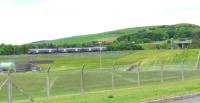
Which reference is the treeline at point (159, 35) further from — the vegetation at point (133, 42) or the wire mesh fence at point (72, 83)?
the wire mesh fence at point (72, 83)

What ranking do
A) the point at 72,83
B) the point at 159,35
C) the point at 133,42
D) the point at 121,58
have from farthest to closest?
1. the point at 159,35
2. the point at 133,42
3. the point at 121,58
4. the point at 72,83

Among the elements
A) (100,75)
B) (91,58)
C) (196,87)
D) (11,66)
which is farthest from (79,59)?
(11,66)

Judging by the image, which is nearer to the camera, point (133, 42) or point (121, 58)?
point (121, 58)

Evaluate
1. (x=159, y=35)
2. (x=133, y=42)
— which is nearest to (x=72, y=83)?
(x=133, y=42)

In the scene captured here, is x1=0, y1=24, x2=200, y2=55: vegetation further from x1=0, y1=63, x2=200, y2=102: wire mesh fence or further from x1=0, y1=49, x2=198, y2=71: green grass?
x1=0, y1=63, x2=200, y2=102: wire mesh fence

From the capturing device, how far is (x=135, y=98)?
73.9 feet

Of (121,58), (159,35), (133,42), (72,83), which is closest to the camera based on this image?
(72,83)

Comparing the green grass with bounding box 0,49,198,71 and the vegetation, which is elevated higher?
the vegetation

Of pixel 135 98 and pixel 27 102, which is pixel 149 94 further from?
pixel 27 102

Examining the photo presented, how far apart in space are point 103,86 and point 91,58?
8168 centimetres

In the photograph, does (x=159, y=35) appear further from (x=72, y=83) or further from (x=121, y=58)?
(x=72, y=83)

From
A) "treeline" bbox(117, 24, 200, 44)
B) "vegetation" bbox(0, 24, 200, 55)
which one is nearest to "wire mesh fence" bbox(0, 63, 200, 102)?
"vegetation" bbox(0, 24, 200, 55)

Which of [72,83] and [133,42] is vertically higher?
[133,42]

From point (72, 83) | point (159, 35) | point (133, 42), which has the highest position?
point (159, 35)
